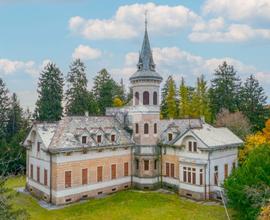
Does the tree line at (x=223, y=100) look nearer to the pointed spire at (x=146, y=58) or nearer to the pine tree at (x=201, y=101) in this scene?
the pine tree at (x=201, y=101)

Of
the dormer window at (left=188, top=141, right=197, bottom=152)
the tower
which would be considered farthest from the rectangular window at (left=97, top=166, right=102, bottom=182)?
the dormer window at (left=188, top=141, right=197, bottom=152)

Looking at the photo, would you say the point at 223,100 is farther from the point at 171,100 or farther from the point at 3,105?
the point at 3,105

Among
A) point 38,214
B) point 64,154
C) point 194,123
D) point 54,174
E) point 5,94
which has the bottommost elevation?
point 38,214

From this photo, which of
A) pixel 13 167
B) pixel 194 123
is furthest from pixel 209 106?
pixel 13 167

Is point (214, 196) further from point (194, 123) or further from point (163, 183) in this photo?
point (194, 123)

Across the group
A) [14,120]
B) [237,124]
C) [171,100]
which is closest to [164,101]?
[171,100]

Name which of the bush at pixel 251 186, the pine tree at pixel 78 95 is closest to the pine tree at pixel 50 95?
the pine tree at pixel 78 95

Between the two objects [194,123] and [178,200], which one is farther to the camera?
[194,123]
